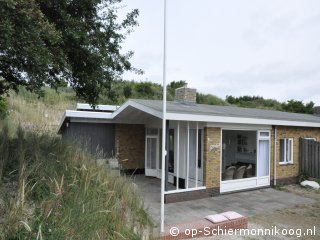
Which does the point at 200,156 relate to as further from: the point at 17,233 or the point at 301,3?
the point at 17,233

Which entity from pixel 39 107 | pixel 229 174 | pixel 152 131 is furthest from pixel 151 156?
pixel 39 107

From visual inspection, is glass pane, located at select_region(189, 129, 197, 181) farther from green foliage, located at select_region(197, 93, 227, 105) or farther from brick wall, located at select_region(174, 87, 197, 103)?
green foliage, located at select_region(197, 93, 227, 105)

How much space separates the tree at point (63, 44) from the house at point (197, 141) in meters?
3.78

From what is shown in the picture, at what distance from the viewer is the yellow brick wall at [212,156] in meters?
11.6

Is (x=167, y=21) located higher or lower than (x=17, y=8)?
higher

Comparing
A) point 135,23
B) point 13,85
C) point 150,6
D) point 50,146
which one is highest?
point 150,6

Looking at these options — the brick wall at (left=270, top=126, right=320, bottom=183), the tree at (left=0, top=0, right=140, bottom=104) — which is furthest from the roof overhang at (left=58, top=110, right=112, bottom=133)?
the brick wall at (left=270, top=126, right=320, bottom=183)

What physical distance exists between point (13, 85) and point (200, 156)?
687 centimetres

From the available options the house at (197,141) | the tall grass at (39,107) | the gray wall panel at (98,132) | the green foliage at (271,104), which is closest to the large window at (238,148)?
the house at (197,141)

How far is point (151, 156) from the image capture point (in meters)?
15.6

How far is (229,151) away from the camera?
17.5 m

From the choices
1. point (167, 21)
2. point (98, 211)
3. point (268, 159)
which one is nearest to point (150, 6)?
point (167, 21)

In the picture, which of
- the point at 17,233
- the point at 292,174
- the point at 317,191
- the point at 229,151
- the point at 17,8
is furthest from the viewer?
the point at 229,151

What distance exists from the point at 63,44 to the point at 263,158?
1060 cm
